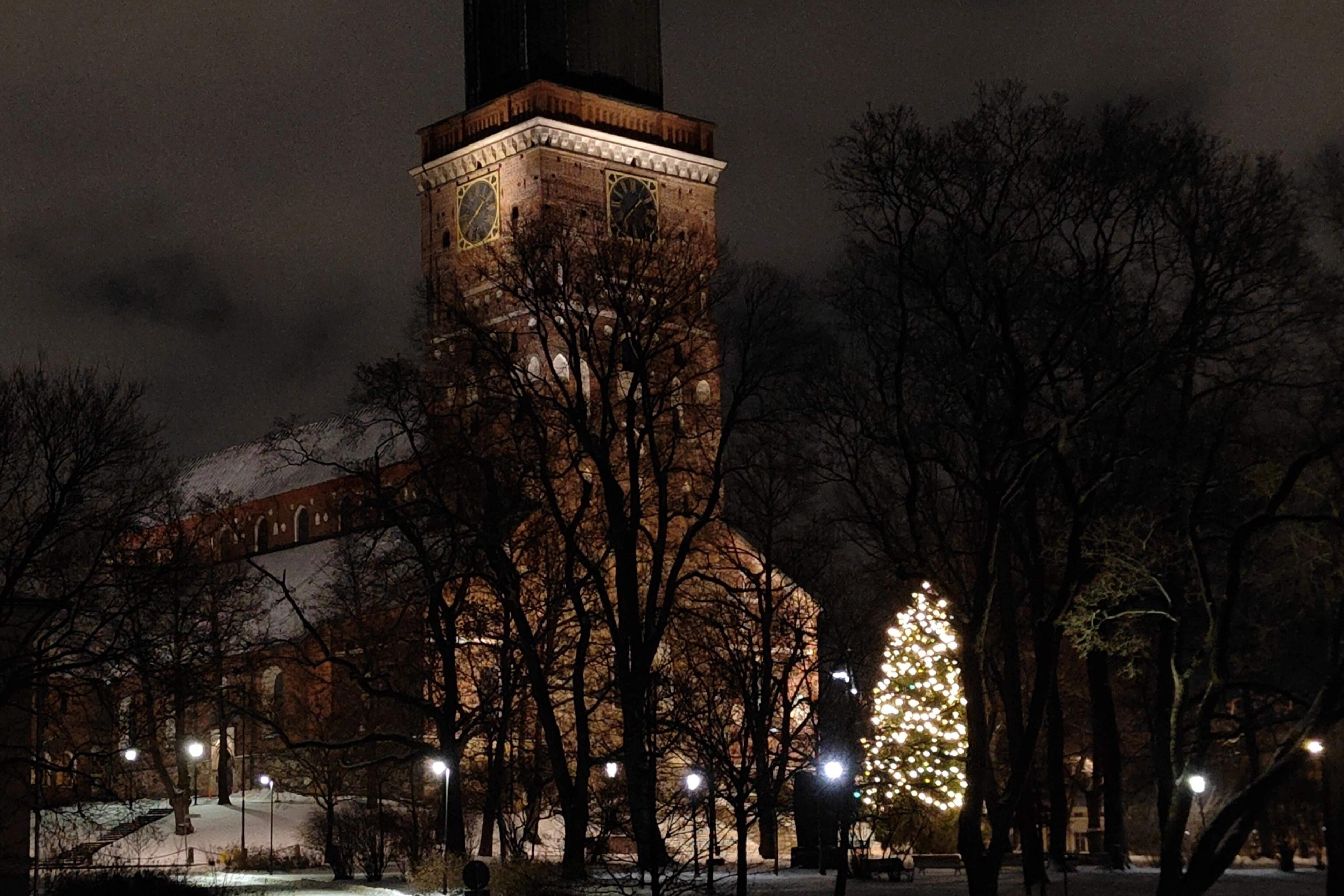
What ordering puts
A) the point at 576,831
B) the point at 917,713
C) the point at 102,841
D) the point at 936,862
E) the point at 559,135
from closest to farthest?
the point at 576,831
the point at 917,713
the point at 936,862
the point at 102,841
the point at 559,135

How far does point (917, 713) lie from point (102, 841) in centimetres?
2348

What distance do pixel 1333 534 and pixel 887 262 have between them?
306 inches

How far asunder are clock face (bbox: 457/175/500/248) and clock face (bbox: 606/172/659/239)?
4.84 metres

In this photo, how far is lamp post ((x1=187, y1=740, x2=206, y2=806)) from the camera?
67.7 meters

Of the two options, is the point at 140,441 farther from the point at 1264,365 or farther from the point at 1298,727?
the point at 1298,727

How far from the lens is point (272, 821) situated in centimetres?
6031

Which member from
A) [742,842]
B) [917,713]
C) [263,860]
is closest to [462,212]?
[263,860]

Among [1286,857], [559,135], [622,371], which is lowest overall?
[1286,857]

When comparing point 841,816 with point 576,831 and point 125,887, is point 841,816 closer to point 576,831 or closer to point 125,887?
point 576,831

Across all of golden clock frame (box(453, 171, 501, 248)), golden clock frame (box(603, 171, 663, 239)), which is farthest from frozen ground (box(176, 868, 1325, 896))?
golden clock frame (box(603, 171, 663, 239))

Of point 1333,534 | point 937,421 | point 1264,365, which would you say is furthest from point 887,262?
point 1333,534

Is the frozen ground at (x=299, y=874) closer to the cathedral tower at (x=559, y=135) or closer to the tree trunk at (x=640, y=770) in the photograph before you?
the tree trunk at (x=640, y=770)

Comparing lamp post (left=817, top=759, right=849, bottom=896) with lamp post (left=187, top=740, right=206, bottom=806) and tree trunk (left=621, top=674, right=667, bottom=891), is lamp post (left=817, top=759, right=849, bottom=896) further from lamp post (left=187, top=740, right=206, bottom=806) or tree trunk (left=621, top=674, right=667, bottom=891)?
lamp post (left=187, top=740, right=206, bottom=806)

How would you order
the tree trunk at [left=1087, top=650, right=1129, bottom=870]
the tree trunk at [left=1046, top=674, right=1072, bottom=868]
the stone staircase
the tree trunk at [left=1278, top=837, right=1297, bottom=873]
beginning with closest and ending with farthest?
the tree trunk at [left=1046, top=674, right=1072, bottom=868] → the tree trunk at [left=1087, top=650, right=1129, bottom=870] → the stone staircase → the tree trunk at [left=1278, top=837, right=1297, bottom=873]
